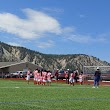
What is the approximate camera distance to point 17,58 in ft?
651

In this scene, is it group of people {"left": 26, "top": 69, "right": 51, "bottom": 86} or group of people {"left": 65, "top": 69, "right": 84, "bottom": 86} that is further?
group of people {"left": 65, "top": 69, "right": 84, "bottom": 86}

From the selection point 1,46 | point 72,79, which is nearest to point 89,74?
point 72,79

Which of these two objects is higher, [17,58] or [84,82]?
[17,58]

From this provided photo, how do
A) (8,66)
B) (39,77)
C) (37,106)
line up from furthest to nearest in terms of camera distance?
(8,66), (39,77), (37,106)

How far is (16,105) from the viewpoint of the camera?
1439 centimetres

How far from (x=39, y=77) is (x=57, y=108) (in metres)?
25.3

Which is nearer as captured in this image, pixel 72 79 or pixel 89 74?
pixel 72 79

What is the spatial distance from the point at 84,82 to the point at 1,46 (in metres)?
150

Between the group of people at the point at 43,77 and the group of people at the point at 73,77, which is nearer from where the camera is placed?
the group of people at the point at 43,77

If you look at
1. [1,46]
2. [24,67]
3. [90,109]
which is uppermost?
[1,46]

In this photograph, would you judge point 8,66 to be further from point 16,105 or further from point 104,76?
point 16,105

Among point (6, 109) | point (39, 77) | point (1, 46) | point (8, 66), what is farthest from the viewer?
point (1, 46)

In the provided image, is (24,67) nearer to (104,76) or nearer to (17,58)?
(104,76)

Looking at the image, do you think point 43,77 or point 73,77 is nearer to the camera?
point 43,77
